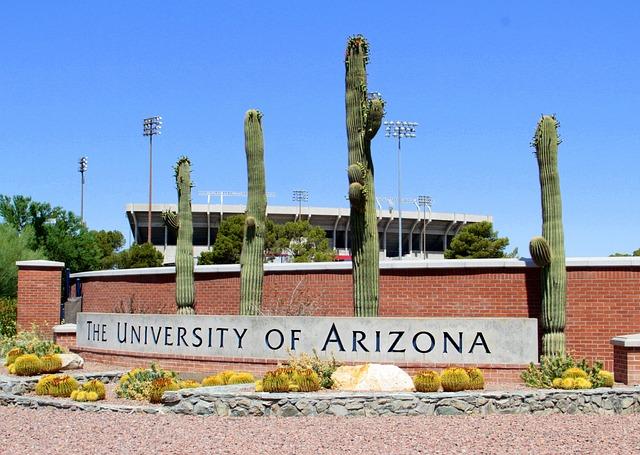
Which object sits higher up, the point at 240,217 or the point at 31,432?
the point at 240,217

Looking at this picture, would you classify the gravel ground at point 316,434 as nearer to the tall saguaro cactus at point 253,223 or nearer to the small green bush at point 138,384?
the small green bush at point 138,384

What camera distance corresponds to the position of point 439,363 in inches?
570

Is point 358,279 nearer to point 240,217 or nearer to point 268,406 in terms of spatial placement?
point 268,406

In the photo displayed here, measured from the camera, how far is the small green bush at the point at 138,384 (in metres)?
13.3

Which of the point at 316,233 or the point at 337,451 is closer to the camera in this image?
the point at 337,451

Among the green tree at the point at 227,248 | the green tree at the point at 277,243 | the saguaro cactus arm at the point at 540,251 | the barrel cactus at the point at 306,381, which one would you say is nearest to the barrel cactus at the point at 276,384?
the barrel cactus at the point at 306,381

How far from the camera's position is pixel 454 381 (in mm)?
12734

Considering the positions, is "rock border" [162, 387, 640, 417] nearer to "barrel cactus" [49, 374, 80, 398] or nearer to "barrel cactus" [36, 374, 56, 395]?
"barrel cactus" [49, 374, 80, 398]

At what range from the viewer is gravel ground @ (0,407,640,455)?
9.62m

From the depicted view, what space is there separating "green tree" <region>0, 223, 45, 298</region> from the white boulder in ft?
76.6

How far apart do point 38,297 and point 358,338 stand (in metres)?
12.5

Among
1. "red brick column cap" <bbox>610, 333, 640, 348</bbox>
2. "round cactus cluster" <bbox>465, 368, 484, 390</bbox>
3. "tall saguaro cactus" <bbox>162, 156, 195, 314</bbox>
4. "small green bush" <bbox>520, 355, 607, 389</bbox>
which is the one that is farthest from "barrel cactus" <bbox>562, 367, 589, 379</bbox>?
"tall saguaro cactus" <bbox>162, 156, 195, 314</bbox>

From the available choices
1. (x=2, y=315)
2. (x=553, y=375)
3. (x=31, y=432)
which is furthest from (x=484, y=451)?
(x=2, y=315)

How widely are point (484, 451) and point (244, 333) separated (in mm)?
7140
